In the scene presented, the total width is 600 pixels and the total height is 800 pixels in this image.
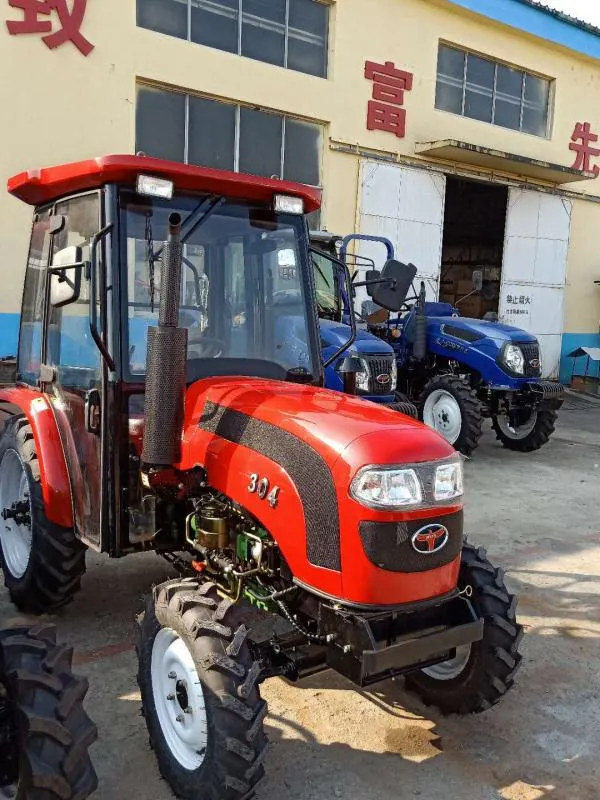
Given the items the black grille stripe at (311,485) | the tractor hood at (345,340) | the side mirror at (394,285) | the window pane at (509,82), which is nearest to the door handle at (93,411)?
the black grille stripe at (311,485)

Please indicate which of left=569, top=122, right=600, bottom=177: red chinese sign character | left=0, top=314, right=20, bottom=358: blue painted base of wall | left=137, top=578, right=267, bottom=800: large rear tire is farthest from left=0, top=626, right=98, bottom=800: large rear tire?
left=569, top=122, right=600, bottom=177: red chinese sign character

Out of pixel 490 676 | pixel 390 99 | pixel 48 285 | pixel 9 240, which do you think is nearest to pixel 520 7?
pixel 390 99

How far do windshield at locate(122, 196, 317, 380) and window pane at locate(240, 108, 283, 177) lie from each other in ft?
23.4

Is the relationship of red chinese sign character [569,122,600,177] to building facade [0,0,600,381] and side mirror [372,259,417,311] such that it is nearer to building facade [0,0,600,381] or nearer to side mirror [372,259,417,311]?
building facade [0,0,600,381]

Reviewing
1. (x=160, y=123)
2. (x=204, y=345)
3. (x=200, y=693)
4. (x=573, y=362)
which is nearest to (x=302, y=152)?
(x=160, y=123)

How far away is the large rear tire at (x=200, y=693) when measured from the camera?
6.95 feet

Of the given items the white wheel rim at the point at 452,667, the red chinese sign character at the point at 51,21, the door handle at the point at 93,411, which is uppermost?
the red chinese sign character at the point at 51,21

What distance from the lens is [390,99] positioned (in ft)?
37.1

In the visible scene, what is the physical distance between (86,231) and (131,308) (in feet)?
1.39

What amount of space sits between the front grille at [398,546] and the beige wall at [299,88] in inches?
279

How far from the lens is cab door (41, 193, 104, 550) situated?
2867 millimetres

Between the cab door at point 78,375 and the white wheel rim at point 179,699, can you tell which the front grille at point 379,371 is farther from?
the white wheel rim at point 179,699

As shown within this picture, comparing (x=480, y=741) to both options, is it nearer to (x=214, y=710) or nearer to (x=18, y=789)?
(x=214, y=710)

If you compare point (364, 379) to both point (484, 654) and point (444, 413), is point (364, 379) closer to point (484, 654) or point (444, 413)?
point (444, 413)
